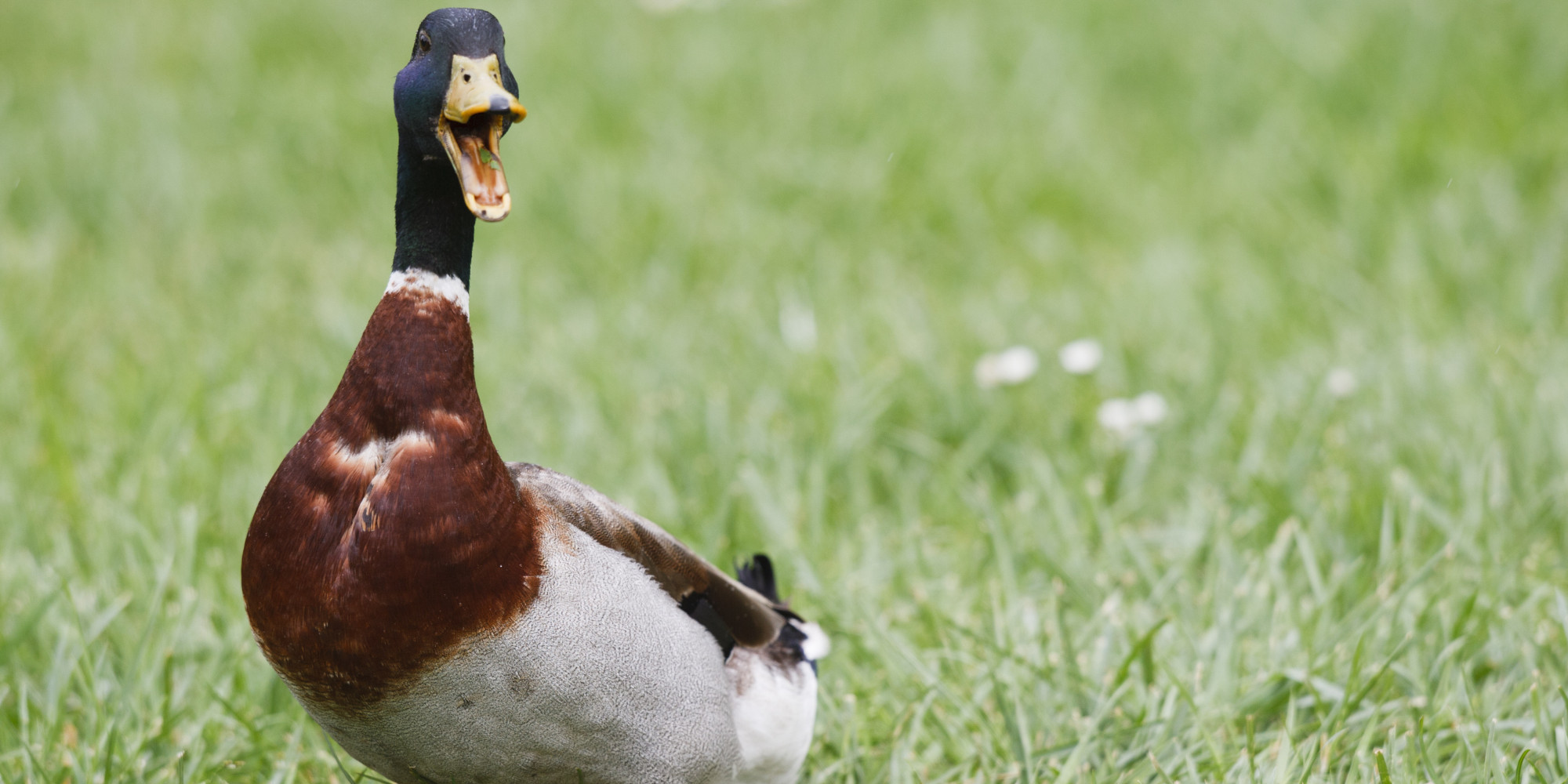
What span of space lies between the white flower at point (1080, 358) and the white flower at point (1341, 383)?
61 centimetres

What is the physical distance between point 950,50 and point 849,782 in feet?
14.3

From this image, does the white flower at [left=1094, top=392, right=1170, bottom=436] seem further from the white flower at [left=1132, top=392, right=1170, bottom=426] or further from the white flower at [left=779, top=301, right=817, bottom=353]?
the white flower at [left=779, top=301, right=817, bottom=353]

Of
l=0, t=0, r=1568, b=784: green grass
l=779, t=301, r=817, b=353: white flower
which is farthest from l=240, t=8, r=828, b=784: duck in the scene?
l=779, t=301, r=817, b=353: white flower

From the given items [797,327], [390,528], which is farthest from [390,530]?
[797,327]

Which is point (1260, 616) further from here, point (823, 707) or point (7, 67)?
point (7, 67)

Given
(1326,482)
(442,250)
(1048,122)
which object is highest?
(442,250)

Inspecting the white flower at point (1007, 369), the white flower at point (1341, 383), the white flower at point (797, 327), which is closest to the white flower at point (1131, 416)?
the white flower at point (1007, 369)

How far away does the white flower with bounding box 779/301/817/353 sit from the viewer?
13.9ft

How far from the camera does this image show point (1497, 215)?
4.88 m

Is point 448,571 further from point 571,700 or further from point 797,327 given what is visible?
point 797,327

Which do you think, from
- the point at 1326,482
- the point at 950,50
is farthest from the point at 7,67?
the point at 1326,482

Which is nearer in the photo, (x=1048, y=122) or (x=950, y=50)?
(x=1048, y=122)

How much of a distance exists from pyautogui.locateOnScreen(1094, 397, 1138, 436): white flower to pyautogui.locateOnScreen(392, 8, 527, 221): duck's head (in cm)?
221

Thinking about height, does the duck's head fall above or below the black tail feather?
above
